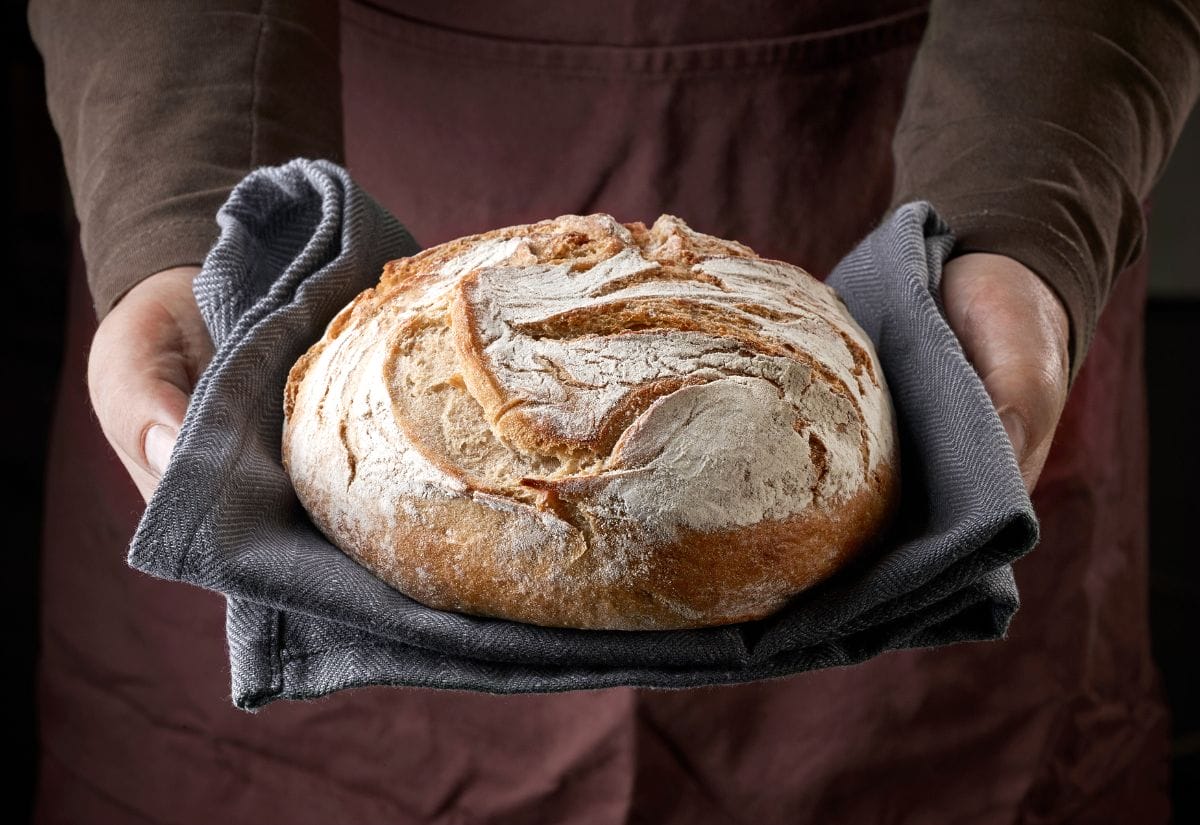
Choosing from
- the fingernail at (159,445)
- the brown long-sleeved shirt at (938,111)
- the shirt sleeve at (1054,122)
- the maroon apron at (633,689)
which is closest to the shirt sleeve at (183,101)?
the brown long-sleeved shirt at (938,111)

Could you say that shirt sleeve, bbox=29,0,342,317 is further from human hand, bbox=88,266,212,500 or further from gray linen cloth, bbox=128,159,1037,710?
gray linen cloth, bbox=128,159,1037,710

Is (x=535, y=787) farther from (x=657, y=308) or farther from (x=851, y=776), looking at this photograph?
(x=657, y=308)

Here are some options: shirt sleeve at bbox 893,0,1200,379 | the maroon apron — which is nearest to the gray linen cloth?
shirt sleeve at bbox 893,0,1200,379

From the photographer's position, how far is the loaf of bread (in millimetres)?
706

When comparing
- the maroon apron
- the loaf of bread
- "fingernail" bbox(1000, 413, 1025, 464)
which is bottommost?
the maroon apron

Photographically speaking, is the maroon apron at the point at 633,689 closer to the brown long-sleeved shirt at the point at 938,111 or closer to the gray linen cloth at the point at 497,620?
the brown long-sleeved shirt at the point at 938,111

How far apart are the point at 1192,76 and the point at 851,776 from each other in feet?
2.72

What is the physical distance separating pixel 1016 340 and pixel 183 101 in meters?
0.79

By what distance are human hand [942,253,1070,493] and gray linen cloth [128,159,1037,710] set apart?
0.05 meters

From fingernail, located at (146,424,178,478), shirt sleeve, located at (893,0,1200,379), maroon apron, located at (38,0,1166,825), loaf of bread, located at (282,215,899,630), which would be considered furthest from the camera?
maroon apron, located at (38,0,1166,825)

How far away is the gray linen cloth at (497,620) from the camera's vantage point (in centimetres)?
72

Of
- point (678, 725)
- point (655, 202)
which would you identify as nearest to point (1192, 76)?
point (655, 202)

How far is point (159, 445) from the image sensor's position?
2.72ft

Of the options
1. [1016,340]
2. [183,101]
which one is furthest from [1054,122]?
[183,101]
